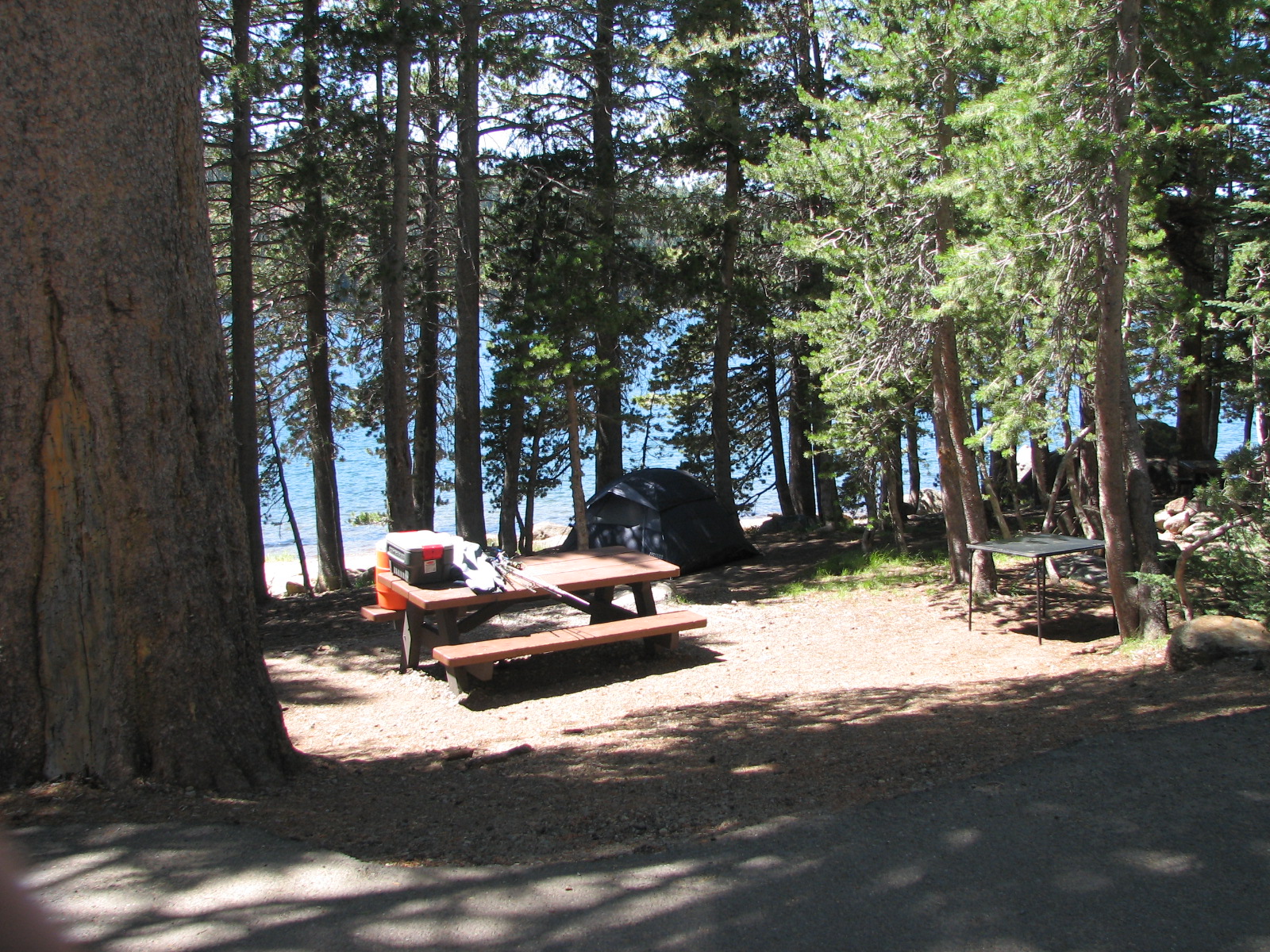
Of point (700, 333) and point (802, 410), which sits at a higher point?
point (700, 333)

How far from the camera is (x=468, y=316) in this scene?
46.8 feet

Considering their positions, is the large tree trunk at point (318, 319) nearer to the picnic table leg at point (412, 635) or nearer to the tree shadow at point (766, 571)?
the tree shadow at point (766, 571)

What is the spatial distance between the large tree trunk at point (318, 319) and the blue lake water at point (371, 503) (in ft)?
26.0

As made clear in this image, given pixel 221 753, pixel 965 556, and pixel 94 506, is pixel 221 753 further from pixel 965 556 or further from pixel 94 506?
pixel 965 556

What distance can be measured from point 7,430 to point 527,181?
12.2 meters

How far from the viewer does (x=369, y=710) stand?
7.27m

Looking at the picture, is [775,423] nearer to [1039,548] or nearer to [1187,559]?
[1039,548]

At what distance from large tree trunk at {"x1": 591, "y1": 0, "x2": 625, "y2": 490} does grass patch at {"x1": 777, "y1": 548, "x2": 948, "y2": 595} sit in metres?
3.76

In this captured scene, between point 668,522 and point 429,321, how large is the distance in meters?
5.30

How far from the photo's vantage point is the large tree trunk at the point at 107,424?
4090mm

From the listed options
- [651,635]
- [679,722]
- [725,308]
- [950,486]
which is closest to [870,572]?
[950,486]

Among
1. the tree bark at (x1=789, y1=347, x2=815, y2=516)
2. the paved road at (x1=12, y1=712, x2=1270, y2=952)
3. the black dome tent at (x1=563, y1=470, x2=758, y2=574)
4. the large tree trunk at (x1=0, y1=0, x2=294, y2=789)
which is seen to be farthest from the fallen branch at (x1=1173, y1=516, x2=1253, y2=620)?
the tree bark at (x1=789, y1=347, x2=815, y2=516)

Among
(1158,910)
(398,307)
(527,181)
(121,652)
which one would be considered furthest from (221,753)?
(527,181)

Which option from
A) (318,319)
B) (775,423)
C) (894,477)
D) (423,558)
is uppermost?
(318,319)
